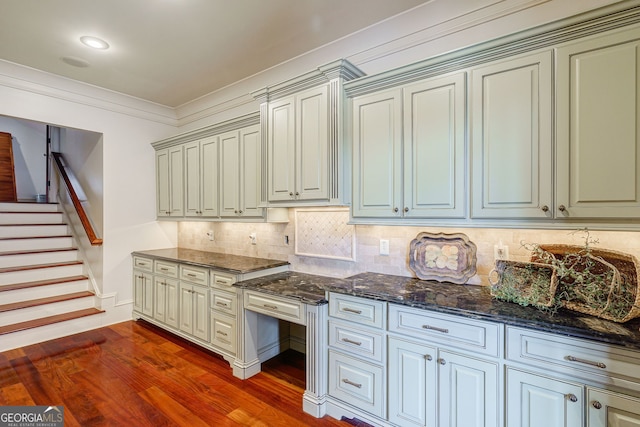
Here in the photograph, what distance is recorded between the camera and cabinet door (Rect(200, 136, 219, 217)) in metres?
3.59

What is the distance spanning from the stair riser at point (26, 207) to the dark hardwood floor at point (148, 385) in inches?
111

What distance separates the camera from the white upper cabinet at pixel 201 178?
361 cm

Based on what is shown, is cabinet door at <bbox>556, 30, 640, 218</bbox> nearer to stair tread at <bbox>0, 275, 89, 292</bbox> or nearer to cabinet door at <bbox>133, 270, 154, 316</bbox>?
cabinet door at <bbox>133, 270, 154, 316</bbox>

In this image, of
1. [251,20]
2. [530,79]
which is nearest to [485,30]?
[530,79]

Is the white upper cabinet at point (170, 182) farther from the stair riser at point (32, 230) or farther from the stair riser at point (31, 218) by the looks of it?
the stair riser at point (31, 218)

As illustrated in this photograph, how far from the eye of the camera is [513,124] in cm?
177

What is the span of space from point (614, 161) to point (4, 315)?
5.39 metres

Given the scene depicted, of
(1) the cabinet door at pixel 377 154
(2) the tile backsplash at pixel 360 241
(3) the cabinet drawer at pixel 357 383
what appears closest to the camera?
(2) the tile backsplash at pixel 360 241

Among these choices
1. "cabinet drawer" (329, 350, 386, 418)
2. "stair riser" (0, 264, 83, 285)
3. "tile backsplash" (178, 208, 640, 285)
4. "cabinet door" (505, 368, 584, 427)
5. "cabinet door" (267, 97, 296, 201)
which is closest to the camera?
"cabinet door" (505, 368, 584, 427)

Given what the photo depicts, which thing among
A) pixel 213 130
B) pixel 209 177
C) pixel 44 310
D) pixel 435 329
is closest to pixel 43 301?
pixel 44 310

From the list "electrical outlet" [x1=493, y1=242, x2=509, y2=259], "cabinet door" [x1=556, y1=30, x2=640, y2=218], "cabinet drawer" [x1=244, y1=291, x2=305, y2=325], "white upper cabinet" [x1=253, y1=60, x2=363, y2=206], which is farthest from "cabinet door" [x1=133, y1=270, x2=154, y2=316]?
"cabinet door" [x1=556, y1=30, x2=640, y2=218]

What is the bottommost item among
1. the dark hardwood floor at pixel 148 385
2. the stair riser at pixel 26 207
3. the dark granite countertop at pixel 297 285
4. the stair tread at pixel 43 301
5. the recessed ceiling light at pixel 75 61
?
the dark hardwood floor at pixel 148 385

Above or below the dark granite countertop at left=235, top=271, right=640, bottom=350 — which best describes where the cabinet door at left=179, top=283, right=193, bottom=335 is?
below

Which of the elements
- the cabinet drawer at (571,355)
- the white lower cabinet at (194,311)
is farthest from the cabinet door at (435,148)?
the white lower cabinet at (194,311)
